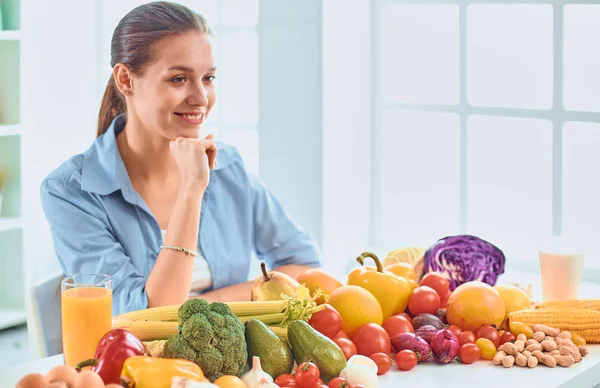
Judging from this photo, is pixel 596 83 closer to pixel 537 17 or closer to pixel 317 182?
pixel 537 17

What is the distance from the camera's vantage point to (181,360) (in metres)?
1.44

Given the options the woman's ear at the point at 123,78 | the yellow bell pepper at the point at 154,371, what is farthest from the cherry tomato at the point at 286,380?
the woman's ear at the point at 123,78

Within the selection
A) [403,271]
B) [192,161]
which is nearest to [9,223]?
[192,161]

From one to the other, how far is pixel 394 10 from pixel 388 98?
328mm

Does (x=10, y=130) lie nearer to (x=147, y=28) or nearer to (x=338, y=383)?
(x=147, y=28)

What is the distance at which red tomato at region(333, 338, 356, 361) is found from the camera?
1.71m

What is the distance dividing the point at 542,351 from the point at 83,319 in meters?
0.87

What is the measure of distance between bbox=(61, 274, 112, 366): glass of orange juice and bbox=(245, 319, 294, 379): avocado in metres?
0.26

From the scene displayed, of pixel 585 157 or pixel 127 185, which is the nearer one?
pixel 127 185

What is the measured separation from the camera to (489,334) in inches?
72.3

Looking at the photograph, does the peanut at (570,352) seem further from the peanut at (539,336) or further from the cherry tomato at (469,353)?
the cherry tomato at (469,353)

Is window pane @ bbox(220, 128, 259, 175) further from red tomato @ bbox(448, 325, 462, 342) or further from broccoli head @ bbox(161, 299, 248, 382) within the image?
broccoli head @ bbox(161, 299, 248, 382)

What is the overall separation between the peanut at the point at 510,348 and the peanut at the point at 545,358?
0.03m

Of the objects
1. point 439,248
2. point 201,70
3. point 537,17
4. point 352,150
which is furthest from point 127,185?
point 537,17
